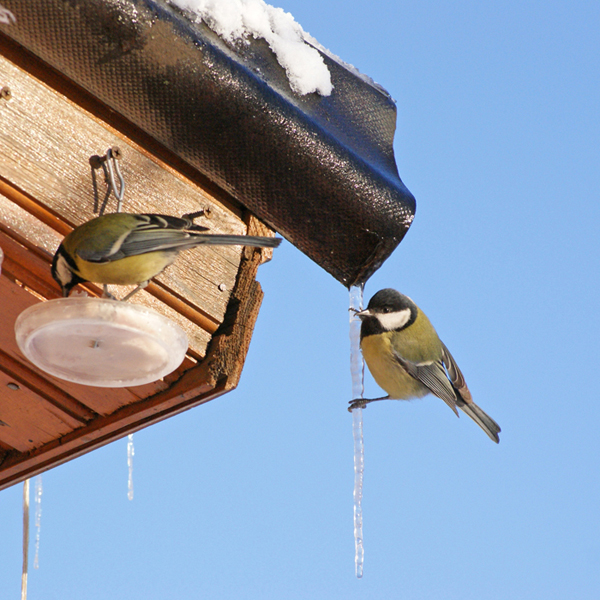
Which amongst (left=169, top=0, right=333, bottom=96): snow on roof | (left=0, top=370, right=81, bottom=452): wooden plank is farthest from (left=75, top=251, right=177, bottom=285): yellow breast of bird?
(left=169, top=0, right=333, bottom=96): snow on roof

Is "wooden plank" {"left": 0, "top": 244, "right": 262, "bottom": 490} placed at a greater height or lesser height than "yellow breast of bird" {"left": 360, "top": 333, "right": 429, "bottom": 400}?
lesser

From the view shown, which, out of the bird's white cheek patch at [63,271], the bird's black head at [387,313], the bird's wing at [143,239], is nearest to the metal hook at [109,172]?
the bird's wing at [143,239]

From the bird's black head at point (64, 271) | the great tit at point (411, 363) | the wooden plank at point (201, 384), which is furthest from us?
the great tit at point (411, 363)

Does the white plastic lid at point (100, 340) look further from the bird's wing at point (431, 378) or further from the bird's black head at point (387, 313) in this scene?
the bird's wing at point (431, 378)

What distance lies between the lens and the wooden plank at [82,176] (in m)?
1.96

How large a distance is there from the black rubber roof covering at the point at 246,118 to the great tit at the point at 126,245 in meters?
0.25

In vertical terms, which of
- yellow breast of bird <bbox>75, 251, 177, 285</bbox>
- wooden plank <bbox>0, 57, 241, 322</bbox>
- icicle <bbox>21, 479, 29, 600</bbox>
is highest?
wooden plank <bbox>0, 57, 241, 322</bbox>

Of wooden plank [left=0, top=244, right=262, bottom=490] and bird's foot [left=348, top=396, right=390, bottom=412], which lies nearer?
wooden plank [left=0, top=244, right=262, bottom=490]

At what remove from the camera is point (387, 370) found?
11.5 ft

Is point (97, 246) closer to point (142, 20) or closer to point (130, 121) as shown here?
point (130, 121)

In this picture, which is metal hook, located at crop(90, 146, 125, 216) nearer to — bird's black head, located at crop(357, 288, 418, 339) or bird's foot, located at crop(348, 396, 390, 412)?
bird's black head, located at crop(357, 288, 418, 339)

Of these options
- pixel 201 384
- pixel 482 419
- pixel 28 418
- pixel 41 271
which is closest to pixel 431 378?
pixel 482 419

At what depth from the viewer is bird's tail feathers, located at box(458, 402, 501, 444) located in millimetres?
3531

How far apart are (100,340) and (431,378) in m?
1.98
